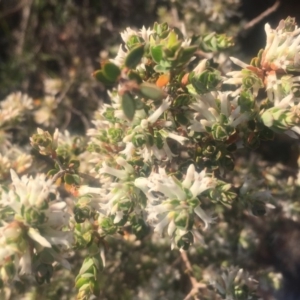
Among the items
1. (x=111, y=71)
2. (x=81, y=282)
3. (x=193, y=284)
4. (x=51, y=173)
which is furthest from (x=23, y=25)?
(x=111, y=71)

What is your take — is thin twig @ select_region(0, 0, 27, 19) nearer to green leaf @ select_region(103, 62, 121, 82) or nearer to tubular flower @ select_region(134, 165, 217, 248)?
tubular flower @ select_region(134, 165, 217, 248)

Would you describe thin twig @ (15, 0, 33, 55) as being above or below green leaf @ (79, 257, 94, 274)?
above

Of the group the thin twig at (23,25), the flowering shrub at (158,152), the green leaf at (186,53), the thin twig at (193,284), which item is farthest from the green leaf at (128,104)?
the thin twig at (23,25)

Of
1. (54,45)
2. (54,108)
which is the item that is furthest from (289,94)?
(54,45)

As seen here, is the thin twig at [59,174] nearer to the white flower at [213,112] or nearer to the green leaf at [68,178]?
the green leaf at [68,178]

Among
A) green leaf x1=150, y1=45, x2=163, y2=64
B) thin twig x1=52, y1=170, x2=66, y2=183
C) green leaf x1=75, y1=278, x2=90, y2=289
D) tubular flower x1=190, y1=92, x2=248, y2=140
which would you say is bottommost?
green leaf x1=75, y1=278, x2=90, y2=289

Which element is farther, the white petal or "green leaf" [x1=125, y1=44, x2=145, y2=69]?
the white petal

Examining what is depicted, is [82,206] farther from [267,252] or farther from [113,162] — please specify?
[267,252]

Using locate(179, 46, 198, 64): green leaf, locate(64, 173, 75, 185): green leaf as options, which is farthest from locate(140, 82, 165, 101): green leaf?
locate(64, 173, 75, 185): green leaf
